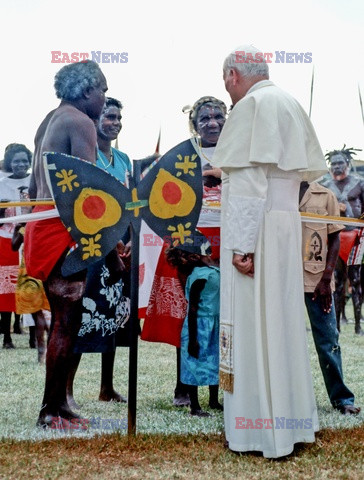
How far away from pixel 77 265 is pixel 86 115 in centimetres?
96

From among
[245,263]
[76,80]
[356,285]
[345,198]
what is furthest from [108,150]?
[356,285]

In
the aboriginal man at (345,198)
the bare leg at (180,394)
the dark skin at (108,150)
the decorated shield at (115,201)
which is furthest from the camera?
the aboriginal man at (345,198)

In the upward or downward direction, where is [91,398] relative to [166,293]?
downward

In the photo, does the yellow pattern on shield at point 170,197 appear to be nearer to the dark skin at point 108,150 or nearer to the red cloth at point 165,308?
the red cloth at point 165,308

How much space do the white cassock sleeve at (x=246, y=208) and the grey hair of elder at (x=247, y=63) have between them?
58cm

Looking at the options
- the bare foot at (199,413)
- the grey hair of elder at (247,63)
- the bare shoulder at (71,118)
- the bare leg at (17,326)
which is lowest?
the bare leg at (17,326)

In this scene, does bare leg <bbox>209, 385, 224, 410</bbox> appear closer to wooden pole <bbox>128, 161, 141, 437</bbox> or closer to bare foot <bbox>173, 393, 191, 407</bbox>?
bare foot <bbox>173, 393, 191, 407</bbox>

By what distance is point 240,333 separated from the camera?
3.80m

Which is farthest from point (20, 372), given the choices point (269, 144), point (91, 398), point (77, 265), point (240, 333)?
point (269, 144)

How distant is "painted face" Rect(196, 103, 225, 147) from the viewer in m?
5.03

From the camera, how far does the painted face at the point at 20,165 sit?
789 cm

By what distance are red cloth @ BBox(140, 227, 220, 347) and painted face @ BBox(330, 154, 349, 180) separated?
5219mm

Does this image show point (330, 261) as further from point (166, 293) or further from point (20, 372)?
point (20, 372)

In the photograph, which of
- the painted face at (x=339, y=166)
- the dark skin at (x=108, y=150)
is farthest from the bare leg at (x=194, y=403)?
the painted face at (x=339, y=166)
